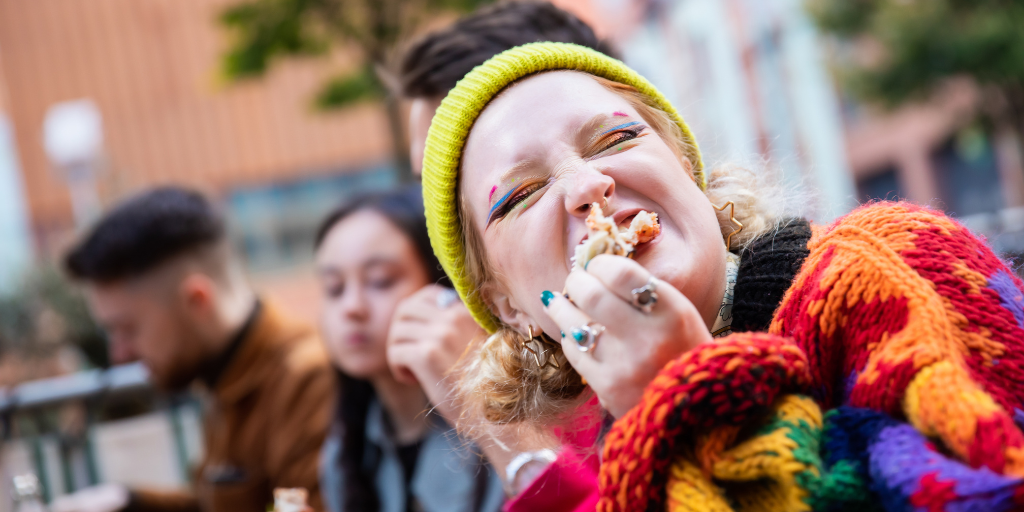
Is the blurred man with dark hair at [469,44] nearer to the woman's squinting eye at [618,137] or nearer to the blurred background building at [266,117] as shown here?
the woman's squinting eye at [618,137]

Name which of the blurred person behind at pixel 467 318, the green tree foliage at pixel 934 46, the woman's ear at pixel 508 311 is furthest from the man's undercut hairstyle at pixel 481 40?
the green tree foliage at pixel 934 46

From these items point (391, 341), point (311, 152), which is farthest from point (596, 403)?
point (311, 152)

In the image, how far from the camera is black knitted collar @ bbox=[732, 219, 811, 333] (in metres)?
1.37

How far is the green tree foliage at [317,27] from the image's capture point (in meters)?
6.14

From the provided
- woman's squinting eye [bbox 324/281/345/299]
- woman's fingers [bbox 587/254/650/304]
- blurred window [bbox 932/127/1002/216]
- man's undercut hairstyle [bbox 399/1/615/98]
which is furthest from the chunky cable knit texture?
blurred window [bbox 932/127/1002/216]

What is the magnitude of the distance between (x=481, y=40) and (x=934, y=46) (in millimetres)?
10752

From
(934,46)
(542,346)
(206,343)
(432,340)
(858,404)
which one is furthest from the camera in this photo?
(934,46)

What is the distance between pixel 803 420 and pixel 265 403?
3.16 metres

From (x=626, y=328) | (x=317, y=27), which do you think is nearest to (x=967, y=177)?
(x=317, y=27)

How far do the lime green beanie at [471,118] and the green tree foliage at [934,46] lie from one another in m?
11.0

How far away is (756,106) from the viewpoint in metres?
21.2

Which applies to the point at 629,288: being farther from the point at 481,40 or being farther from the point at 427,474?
the point at 427,474

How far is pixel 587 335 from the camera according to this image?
1235mm

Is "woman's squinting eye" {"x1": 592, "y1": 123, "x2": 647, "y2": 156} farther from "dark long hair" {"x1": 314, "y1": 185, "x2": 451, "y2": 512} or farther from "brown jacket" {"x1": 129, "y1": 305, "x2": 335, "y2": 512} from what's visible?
"brown jacket" {"x1": 129, "y1": 305, "x2": 335, "y2": 512}
